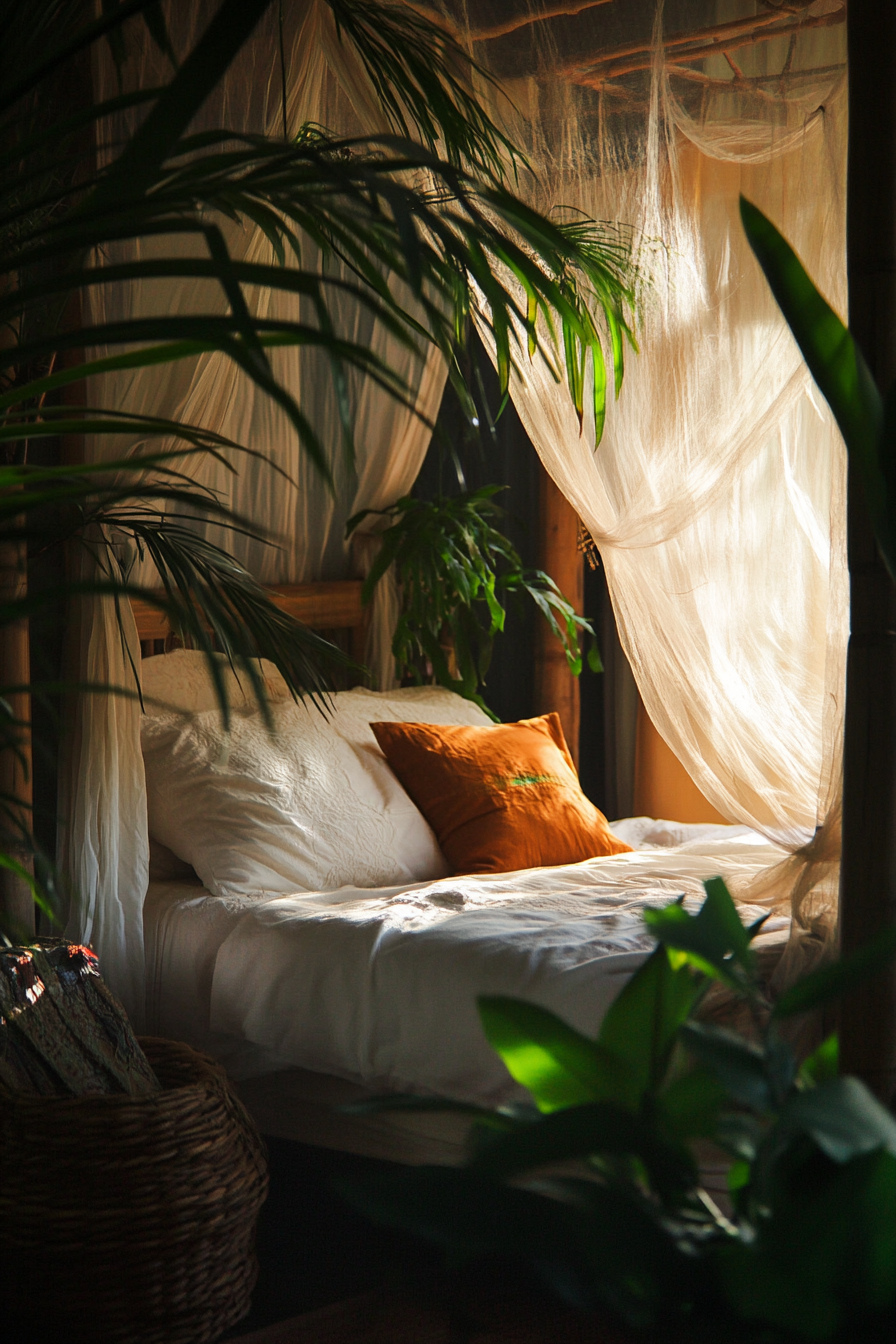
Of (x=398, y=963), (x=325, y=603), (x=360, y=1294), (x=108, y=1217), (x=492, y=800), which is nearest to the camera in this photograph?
(x=108, y=1217)

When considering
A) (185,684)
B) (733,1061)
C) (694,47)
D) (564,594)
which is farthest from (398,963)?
(564,594)

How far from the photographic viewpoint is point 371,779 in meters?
2.86

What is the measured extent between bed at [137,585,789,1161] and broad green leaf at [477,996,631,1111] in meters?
1.18

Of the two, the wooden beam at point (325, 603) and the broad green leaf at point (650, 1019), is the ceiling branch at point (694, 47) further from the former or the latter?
the broad green leaf at point (650, 1019)

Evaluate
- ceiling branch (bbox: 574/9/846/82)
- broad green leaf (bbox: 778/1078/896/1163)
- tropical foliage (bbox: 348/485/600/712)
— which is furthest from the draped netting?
broad green leaf (bbox: 778/1078/896/1163)

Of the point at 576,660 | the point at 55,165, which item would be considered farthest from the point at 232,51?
the point at 576,660

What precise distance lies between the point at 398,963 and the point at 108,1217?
0.61m

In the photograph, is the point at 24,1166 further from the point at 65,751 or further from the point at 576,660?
the point at 576,660

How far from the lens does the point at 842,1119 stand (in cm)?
58

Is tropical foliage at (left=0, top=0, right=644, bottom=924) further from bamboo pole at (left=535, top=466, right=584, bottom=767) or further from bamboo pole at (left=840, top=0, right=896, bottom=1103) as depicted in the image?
bamboo pole at (left=535, top=466, right=584, bottom=767)

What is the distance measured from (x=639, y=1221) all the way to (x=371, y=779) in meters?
2.28

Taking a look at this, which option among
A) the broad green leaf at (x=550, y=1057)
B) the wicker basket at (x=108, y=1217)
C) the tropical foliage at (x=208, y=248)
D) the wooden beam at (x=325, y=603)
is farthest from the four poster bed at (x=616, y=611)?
the broad green leaf at (x=550, y=1057)

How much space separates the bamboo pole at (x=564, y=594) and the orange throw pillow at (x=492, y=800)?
0.83 meters

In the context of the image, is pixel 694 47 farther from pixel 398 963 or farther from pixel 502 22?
pixel 398 963
